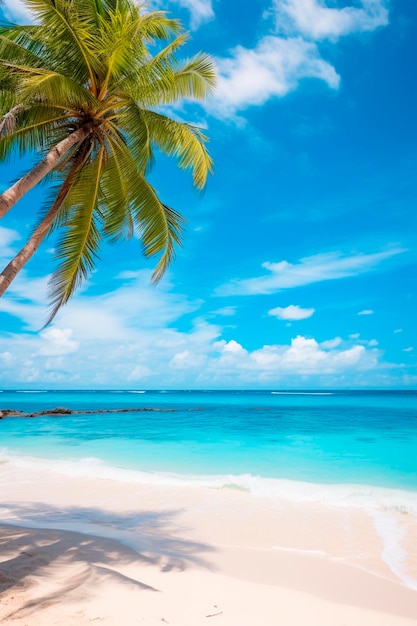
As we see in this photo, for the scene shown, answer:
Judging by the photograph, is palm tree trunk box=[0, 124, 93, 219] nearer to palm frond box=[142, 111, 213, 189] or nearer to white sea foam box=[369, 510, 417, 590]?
palm frond box=[142, 111, 213, 189]

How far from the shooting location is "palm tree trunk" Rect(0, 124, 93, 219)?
4.72 metres

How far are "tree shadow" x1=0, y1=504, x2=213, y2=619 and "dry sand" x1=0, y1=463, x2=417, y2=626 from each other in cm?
1

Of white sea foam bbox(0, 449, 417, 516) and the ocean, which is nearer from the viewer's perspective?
white sea foam bbox(0, 449, 417, 516)

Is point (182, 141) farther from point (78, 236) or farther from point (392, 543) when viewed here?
point (392, 543)

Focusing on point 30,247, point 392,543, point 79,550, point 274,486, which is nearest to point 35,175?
point 30,247

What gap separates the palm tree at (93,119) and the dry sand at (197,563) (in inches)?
118

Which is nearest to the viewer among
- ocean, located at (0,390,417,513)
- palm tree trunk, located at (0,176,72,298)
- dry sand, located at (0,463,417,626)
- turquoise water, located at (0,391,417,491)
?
dry sand, located at (0,463,417,626)

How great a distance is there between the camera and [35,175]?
5.20 meters

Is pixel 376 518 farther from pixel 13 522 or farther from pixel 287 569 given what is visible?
pixel 13 522

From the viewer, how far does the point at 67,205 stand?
267 inches

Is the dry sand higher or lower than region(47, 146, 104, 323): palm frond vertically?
lower

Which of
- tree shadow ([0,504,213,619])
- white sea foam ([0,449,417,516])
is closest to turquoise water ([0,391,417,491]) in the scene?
white sea foam ([0,449,417,516])

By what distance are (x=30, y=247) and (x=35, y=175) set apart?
0.89 metres

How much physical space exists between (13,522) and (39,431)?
1710 cm
